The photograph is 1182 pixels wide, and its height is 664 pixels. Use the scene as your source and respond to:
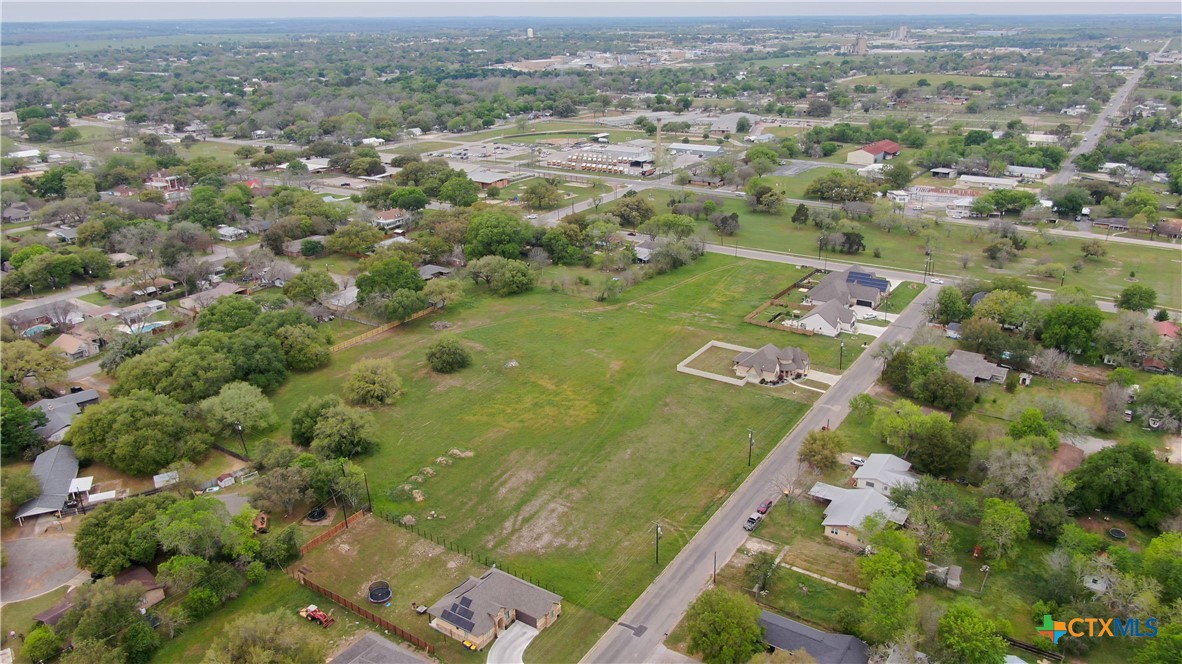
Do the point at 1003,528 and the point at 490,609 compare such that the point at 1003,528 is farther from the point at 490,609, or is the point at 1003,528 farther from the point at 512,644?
the point at 490,609

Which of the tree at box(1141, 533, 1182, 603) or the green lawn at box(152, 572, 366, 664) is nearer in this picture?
the tree at box(1141, 533, 1182, 603)

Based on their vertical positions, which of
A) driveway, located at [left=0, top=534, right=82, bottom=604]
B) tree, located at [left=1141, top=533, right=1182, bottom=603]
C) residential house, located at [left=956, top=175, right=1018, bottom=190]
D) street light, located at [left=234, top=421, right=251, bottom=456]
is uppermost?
residential house, located at [left=956, top=175, right=1018, bottom=190]

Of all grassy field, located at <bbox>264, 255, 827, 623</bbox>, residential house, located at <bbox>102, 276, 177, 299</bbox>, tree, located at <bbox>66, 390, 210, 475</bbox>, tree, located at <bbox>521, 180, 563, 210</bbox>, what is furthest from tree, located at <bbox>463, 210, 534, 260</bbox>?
tree, located at <bbox>66, 390, 210, 475</bbox>

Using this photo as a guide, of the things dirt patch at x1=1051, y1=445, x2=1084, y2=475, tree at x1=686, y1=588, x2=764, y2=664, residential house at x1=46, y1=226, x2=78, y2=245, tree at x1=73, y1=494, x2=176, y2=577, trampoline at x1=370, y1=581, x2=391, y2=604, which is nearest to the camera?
tree at x1=686, y1=588, x2=764, y2=664

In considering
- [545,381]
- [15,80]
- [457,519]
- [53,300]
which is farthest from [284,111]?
[457,519]

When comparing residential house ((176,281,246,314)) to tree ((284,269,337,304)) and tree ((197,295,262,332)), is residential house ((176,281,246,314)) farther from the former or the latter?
tree ((197,295,262,332))

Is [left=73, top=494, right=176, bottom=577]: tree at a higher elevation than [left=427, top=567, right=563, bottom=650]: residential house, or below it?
higher

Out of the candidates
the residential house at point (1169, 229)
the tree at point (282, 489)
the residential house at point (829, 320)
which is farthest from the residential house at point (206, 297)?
the residential house at point (1169, 229)
